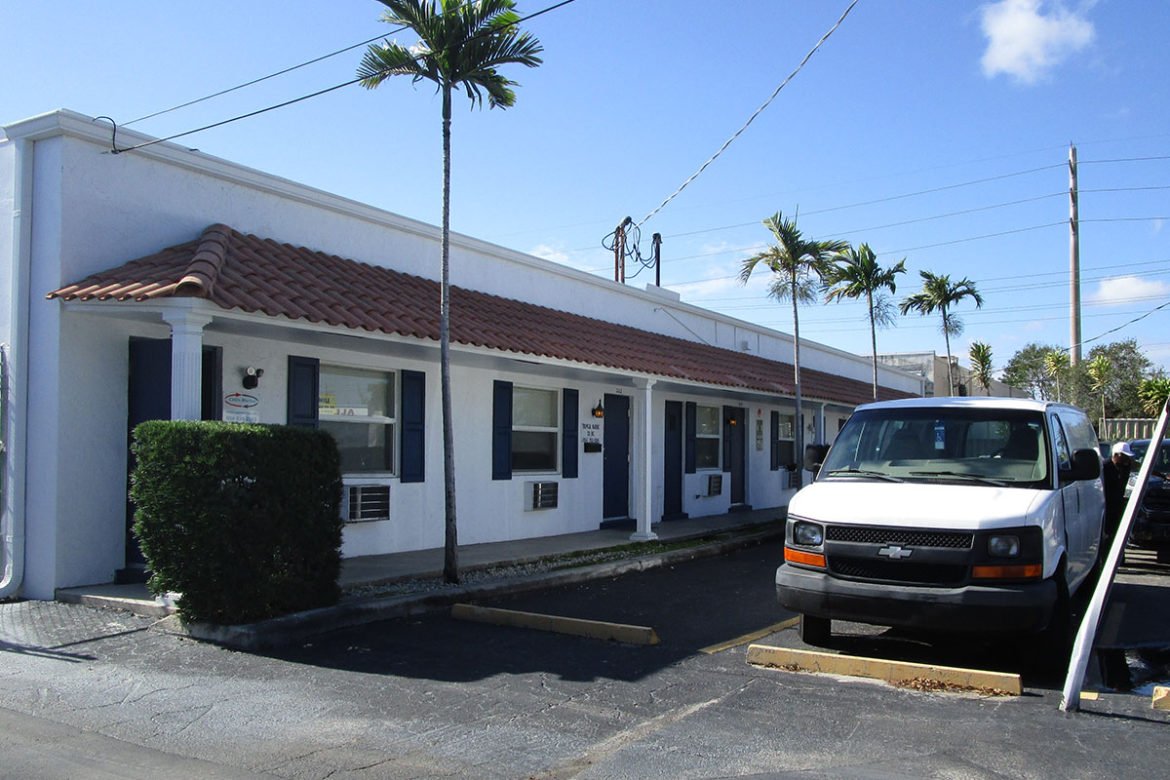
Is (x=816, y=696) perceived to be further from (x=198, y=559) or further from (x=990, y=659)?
(x=198, y=559)

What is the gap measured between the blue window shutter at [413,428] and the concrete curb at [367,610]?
2361 millimetres

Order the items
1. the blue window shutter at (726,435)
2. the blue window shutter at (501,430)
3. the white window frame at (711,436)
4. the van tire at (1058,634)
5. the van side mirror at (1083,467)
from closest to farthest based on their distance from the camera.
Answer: the van tire at (1058,634) → the van side mirror at (1083,467) → the blue window shutter at (501,430) → the white window frame at (711,436) → the blue window shutter at (726,435)

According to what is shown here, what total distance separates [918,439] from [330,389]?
6814 millimetres

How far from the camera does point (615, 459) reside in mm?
16156

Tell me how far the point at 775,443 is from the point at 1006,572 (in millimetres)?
15872

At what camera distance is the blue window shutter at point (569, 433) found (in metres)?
14.8

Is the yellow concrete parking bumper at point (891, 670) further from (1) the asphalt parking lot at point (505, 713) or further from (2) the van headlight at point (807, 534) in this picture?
(2) the van headlight at point (807, 534)

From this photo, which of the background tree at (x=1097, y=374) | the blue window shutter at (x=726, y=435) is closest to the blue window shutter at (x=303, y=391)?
the blue window shutter at (x=726, y=435)

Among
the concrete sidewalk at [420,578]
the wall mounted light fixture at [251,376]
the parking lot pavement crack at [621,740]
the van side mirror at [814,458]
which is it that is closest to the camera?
the parking lot pavement crack at [621,740]

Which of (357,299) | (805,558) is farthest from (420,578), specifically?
(805,558)

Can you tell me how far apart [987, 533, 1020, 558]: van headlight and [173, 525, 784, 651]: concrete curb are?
16.8 ft

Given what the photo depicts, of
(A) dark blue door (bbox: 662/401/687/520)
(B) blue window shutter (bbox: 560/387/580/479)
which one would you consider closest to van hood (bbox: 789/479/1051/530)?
(B) blue window shutter (bbox: 560/387/580/479)

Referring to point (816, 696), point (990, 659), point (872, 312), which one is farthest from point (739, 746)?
point (872, 312)

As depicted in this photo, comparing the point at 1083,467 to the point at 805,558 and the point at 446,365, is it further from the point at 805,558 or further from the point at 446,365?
the point at 446,365
